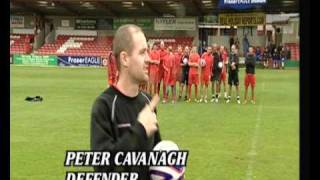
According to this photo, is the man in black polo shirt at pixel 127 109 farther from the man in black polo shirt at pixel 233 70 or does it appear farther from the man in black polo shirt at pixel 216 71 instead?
the man in black polo shirt at pixel 216 71

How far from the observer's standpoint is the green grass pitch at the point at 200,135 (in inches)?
242

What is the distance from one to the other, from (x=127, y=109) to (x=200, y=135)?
613 cm

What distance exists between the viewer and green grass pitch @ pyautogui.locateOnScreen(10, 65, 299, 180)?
615 cm

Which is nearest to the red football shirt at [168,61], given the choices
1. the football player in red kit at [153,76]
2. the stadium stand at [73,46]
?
the football player in red kit at [153,76]

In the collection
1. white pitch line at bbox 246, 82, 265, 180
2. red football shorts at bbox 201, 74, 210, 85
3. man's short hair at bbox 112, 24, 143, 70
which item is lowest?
white pitch line at bbox 246, 82, 265, 180

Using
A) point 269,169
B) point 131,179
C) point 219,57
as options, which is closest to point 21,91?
point 219,57

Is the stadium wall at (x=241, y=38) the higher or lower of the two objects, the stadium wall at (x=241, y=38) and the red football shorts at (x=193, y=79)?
the higher

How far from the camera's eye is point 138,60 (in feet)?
8.47

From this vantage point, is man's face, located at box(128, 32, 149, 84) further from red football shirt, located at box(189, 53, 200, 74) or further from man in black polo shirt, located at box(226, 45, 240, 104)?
red football shirt, located at box(189, 53, 200, 74)

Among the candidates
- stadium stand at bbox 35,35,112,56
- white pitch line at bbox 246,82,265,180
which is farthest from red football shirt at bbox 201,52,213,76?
stadium stand at bbox 35,35,112,56

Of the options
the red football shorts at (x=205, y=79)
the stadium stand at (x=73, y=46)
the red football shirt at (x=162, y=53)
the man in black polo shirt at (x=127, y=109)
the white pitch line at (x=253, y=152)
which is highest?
the stadium stand at (x=73, y=46)

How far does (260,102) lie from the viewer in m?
14.1
